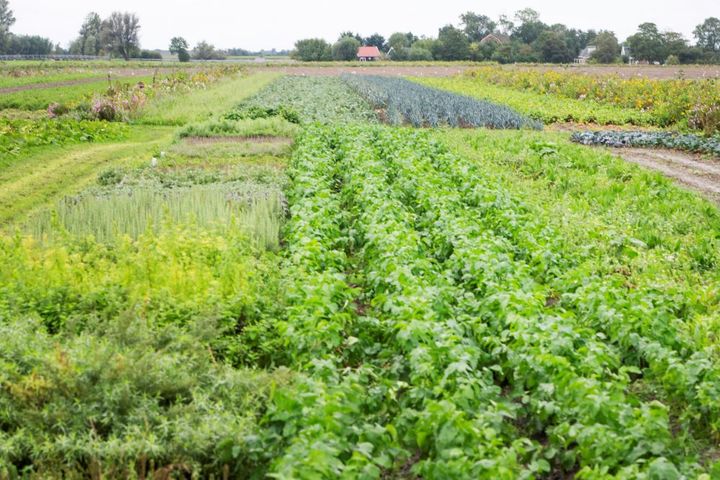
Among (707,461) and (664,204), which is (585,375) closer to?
(707,461)

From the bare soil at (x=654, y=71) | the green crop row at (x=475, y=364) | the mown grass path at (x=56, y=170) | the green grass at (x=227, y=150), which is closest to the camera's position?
the green crop row at (x=475, y=364)

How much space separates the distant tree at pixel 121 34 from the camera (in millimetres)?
105500

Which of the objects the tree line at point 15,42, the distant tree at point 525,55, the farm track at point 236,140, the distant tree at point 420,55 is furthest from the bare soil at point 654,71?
the tree line at point 15,42

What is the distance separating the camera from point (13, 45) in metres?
104

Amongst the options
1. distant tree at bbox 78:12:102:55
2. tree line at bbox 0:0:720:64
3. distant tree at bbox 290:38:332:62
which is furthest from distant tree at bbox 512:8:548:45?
distant tree at bbox 78:12:102:55

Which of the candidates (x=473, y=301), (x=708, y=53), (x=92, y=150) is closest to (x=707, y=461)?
(x=473, y=301)

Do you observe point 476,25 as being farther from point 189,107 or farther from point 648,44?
point 189,107

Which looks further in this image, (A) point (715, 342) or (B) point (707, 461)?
(A) point (715, 342)

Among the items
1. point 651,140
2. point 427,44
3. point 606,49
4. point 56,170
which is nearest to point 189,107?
point 56,170

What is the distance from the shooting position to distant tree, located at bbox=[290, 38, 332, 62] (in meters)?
98.9

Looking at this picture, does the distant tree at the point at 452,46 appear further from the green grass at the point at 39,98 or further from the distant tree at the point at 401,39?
the green grass at the point at 39,98

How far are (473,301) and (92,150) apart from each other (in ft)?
47.8

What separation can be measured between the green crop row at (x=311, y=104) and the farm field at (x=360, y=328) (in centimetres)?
1096

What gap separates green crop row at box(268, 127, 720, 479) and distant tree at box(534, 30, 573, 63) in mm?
85733
